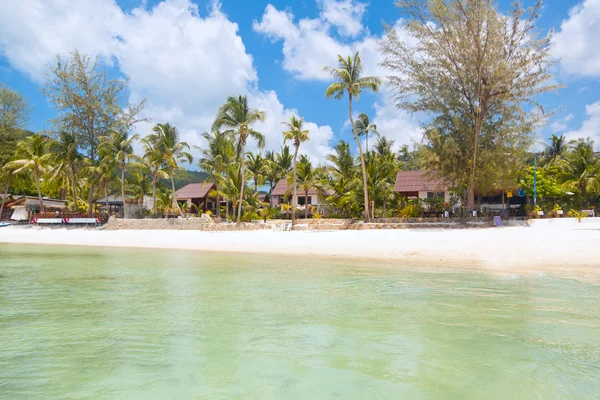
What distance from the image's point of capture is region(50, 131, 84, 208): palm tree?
33.4 metres

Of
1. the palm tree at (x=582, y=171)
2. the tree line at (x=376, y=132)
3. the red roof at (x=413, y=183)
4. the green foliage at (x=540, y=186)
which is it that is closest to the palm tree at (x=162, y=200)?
the tree line at (x=376, y=132)

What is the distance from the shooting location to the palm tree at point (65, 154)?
110 ft

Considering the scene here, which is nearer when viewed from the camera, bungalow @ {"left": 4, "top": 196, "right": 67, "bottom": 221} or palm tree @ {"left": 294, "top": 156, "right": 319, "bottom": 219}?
palm tree @ {"left": 294, "top": 156, "right": 319, "bottom": 219}

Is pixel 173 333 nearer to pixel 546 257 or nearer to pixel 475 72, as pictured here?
pixel 546 257

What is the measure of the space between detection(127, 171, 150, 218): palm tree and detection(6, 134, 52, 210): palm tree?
6.95 metres

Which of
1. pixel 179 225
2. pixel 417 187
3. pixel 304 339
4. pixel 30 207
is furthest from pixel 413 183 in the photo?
pixel 30 207

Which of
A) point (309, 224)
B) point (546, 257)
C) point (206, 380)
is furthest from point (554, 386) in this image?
point (309, 224)

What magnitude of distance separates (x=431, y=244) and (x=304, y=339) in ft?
39.4

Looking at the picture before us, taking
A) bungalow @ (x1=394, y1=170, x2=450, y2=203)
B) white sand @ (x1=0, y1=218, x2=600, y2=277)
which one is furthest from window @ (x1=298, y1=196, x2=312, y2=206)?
white sand @ (x1=0, y1=218, x2=600, y2=277)

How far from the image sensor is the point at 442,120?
2408 centimetres

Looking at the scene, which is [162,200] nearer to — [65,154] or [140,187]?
[140,187]

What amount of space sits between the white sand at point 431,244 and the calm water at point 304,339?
8.98ft

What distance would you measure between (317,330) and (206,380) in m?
2.13

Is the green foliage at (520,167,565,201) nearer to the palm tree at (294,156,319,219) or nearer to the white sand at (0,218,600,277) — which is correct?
the white sand at (0,218,600,277)
